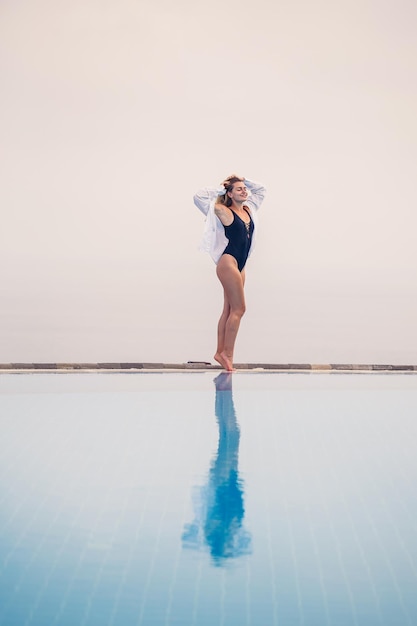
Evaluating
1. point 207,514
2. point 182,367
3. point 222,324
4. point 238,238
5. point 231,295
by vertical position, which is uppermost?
point 238,238

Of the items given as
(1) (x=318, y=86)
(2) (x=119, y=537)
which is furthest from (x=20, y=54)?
(2) (x=119, y=537)

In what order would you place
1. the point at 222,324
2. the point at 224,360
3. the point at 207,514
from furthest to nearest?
the point at 224,360
the point at 222,324
the point at 207,514

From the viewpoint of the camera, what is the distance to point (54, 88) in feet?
33.3

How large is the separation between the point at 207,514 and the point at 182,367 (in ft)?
12.9

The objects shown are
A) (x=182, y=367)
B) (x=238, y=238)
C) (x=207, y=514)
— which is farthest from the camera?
(x=182, y=367)

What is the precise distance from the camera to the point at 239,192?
584 cm

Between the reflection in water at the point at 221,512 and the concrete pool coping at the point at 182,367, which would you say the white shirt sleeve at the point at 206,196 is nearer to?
the concrete pool coping at the point at 182,367

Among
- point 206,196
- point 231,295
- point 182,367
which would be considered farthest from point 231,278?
point 182,367

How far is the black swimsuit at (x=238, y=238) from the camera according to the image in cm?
586

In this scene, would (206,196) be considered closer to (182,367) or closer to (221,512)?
(182,367)

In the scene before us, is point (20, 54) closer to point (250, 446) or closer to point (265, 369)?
point (265, 369)

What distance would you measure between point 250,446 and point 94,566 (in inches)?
52.7

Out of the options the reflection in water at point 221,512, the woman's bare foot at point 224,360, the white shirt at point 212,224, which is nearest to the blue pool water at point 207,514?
the reflection in water at point 221,512

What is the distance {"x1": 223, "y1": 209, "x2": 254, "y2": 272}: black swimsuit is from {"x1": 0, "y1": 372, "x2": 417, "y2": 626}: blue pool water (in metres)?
1.48
